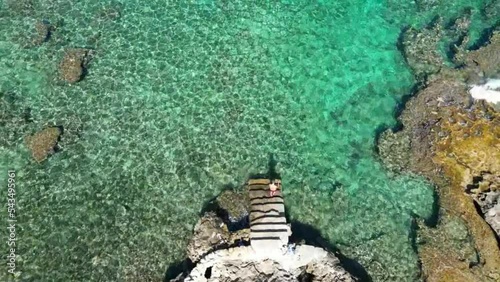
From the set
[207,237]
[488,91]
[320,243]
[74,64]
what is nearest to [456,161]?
[488,91]

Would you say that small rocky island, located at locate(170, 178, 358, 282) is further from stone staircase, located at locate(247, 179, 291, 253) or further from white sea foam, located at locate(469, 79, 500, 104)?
white sea foam, located at locate(469, 79, 500, 104)

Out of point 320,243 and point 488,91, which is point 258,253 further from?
point 488,91

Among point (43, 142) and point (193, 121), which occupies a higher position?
point (193, 121)

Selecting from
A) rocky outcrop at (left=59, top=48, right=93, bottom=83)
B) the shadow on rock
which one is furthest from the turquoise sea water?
rocky outcrop at (left=59, top=48, right=93, bottom=83)

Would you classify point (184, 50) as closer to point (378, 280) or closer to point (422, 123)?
point (422, 123)

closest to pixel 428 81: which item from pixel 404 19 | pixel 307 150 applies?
pixel 404 19

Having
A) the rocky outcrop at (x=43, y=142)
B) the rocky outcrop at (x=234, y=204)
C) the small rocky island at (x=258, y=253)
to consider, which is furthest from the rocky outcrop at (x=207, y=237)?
the rocky outcrop at (x=43, y=142)
